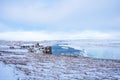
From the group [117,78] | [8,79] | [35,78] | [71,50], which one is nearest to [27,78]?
[35,78]

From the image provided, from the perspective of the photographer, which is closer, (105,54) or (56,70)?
(56,70)

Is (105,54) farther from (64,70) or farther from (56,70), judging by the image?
(56,70)

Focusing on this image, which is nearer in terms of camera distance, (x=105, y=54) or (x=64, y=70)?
(x=64, y=70)

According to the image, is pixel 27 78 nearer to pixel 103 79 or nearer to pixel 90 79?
pixel 90 79

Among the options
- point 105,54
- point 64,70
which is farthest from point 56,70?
point 105,54

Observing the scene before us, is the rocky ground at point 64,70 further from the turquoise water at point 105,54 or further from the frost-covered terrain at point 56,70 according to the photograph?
the turquoise water at point 105,54

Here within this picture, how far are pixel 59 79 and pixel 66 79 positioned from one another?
0.43m

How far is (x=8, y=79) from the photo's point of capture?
10750 mm

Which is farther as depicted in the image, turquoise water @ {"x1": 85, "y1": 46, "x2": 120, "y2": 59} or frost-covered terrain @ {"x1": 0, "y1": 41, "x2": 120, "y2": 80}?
turquoise water @ {"x1": 85, "y1": 46, "x2": 120, "y2": 59}

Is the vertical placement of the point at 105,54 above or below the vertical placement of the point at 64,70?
below

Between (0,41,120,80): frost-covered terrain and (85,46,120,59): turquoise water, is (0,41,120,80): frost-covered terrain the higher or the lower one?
the higher one

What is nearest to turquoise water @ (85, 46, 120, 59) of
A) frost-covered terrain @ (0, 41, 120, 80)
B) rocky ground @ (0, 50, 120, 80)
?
frost-covered terrain @ (0, 41, 120, 80)

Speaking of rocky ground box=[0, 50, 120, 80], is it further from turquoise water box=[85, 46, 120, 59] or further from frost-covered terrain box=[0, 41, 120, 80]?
turquoise water box=[85, 46, 120, 59]

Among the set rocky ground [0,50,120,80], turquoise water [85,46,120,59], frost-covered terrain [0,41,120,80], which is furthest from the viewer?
turquoise water [85,46,120,59]
